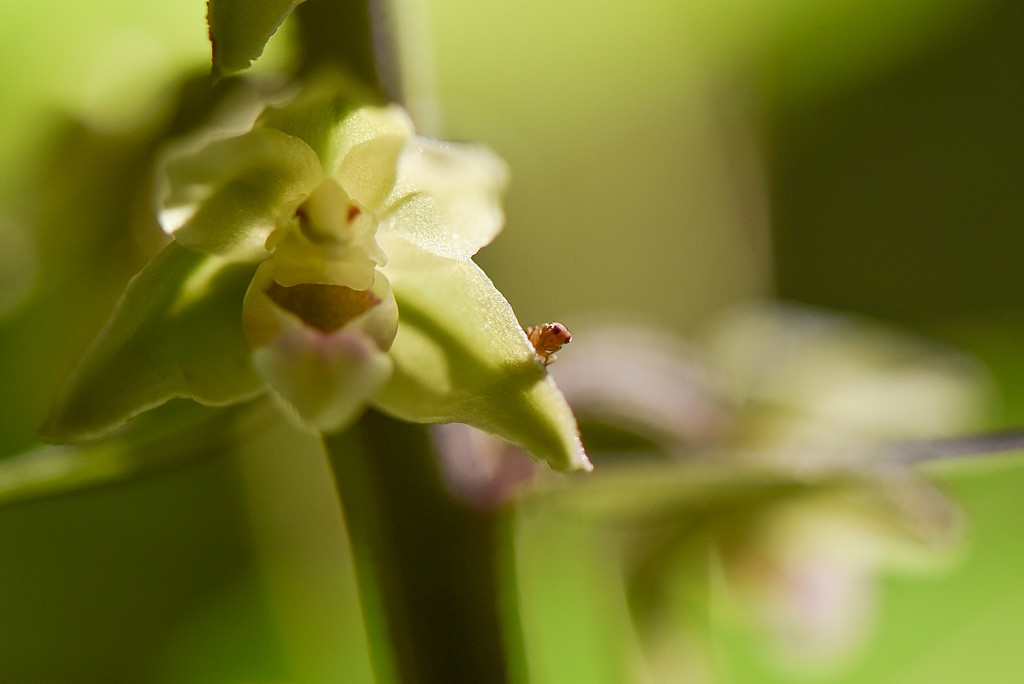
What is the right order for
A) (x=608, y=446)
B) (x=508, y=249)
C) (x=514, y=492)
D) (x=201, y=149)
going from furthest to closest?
(x=508, y=249) → (x=608, y=446) → (x=514, y=492) → (x=201, y=149)

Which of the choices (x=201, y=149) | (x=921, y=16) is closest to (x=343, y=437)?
(x=201, y=149)

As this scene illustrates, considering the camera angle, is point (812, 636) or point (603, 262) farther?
point (603, 262)

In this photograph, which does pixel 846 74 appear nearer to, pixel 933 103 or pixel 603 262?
pixel 933 103

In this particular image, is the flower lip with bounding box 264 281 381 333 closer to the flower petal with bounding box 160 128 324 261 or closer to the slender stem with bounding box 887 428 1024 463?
the flower petal with bounding box 160 128 324 261

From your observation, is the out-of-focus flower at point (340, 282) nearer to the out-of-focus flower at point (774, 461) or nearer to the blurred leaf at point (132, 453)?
the blurred leaf at point (132, 453)

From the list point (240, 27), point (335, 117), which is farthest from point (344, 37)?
point (240, 27)

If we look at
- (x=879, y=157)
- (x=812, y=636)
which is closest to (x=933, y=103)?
(x=879, y=157)

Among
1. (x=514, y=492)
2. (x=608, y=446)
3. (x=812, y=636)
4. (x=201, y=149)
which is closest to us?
(x=201, y=149)

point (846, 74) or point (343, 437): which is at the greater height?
point (343, 437)

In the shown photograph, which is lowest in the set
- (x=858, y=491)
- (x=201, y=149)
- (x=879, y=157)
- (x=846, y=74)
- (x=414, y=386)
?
(x=879, y=157)
